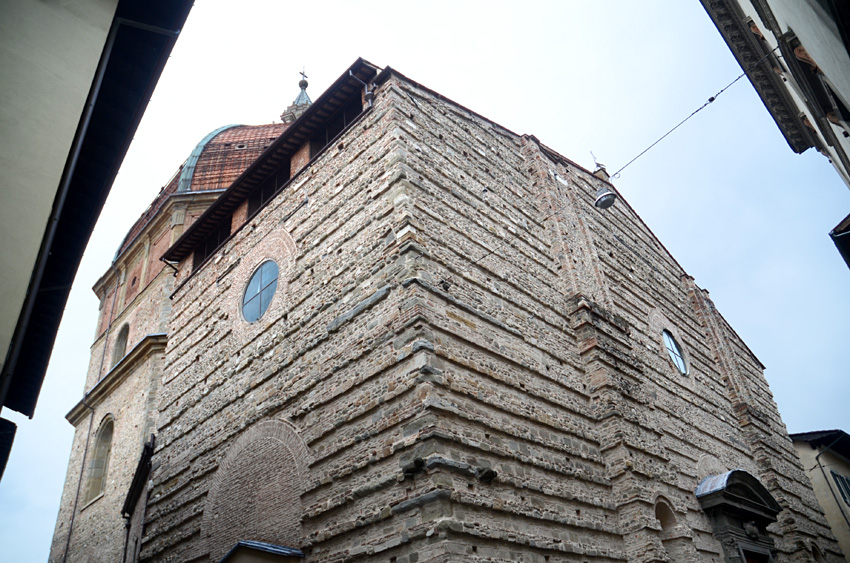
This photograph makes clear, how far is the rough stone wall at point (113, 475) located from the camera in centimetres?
1304

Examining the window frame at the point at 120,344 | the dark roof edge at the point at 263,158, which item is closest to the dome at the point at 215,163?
the window frame at the point at 120,344

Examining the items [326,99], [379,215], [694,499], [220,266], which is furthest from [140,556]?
[694,499]

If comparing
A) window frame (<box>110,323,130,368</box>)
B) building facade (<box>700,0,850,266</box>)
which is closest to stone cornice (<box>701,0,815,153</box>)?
building facade (<box>700,0,850,266</box>)

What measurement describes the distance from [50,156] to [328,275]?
380 cm

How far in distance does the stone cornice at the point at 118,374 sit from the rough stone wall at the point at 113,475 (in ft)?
0.41

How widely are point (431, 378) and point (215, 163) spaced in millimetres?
14352

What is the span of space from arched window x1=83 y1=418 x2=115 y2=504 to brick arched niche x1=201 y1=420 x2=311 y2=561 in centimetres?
756

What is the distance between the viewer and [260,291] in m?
9.77

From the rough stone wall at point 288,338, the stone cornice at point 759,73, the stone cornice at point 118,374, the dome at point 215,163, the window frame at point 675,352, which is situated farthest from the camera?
the dome at point 215,163

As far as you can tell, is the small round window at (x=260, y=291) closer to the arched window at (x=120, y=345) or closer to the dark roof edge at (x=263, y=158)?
the dark roof edge at (x=263, y=158)

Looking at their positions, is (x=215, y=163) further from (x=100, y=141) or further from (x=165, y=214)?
(x=100, y=141)

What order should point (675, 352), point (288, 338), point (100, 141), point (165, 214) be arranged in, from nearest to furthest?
point (100, 141) < point (288, 338) < point (675, 352) < point (165, 214)

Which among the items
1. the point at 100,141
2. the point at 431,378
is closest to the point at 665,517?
the point at 431,378

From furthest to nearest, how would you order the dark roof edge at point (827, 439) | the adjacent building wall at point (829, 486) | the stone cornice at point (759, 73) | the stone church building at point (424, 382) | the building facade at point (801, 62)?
1. the dark roof edge at point (827, 439)
2. the adjacent building wall at point (829, 486)
3. the stone cornice at point (759, 73)
4. the stone church building at point (424, 382)
5. the building facade at point (801, 62)
